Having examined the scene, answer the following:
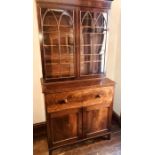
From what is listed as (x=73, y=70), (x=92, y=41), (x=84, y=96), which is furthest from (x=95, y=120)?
(x=92, y=41)

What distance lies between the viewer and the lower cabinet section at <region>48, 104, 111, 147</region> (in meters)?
1.55

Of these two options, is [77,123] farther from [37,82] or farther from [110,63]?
[110,63]

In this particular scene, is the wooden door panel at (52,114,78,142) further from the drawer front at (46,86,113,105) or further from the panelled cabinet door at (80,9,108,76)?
the panelled cabinet door at (80,9,108,76)

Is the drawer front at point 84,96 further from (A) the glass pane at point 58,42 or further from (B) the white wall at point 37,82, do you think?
(B) the white wall at point 37,82

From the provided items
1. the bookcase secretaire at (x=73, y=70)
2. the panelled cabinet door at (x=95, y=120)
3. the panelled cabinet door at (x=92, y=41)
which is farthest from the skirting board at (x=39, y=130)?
the panelled cabinet door at (x=92, y=41)

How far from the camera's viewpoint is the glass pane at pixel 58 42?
1551 millimetres

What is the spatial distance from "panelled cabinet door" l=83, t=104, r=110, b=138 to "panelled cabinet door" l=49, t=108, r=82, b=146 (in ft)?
0.27

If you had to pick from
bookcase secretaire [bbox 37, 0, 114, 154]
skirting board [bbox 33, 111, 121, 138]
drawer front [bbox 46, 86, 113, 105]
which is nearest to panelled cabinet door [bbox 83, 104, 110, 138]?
bookcase secretaire [bbox 37, 0, 114, 154]

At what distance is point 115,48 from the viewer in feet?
6.96

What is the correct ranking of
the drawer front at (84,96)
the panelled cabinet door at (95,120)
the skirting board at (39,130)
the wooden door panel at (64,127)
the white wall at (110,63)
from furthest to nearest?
1. the skirting board at (39,130)
2. the white wall at (110,63)
3. the panelled cabinet door at (95,120)
4. the wooden door panel at (64,127)
5. the drawer front at (84,96)

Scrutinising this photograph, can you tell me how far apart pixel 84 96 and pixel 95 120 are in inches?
15.0
